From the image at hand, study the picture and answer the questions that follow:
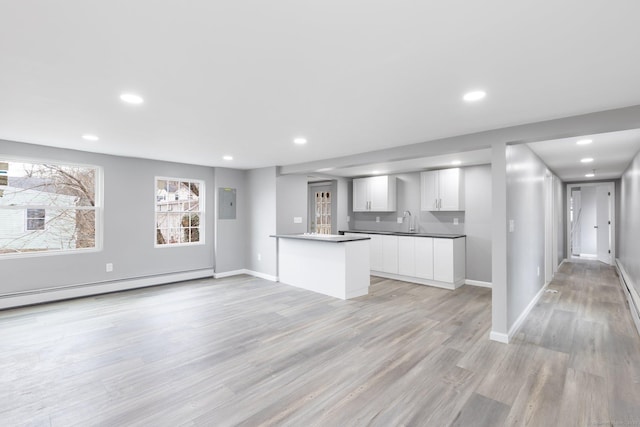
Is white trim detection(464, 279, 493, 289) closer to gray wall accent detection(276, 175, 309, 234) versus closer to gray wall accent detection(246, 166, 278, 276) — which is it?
gray wall accent detection(276, 175, 309, 234)

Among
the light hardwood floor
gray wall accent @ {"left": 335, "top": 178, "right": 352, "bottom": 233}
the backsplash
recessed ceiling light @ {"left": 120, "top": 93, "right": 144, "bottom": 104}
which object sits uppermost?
recessed ceiling light @ {"left": 120, "top": 93, "right": 144, "bottom": 104}

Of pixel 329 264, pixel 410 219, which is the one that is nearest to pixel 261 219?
pixel 329 264

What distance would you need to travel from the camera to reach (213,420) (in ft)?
6.54

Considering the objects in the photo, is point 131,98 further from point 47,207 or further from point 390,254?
point 390,254

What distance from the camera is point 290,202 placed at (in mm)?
6164

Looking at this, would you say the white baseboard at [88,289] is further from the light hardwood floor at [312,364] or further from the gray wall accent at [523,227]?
the gray wall accent at [523,227]

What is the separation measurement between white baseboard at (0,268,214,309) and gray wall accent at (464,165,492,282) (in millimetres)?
5177

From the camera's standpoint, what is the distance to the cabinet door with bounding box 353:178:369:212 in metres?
7.16

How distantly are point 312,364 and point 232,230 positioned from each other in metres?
4.24

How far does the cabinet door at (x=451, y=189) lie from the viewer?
19.0 feet

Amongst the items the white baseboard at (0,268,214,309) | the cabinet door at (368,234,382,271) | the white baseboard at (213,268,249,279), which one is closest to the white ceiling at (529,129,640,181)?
the cabinet door at (368,234,382,271)

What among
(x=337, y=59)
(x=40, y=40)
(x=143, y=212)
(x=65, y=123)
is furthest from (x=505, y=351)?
(x=143, y=212)

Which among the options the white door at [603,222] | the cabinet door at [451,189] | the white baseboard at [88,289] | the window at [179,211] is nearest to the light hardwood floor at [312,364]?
the white baseboard at [88,289]

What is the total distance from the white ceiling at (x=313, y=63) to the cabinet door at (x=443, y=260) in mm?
2705
